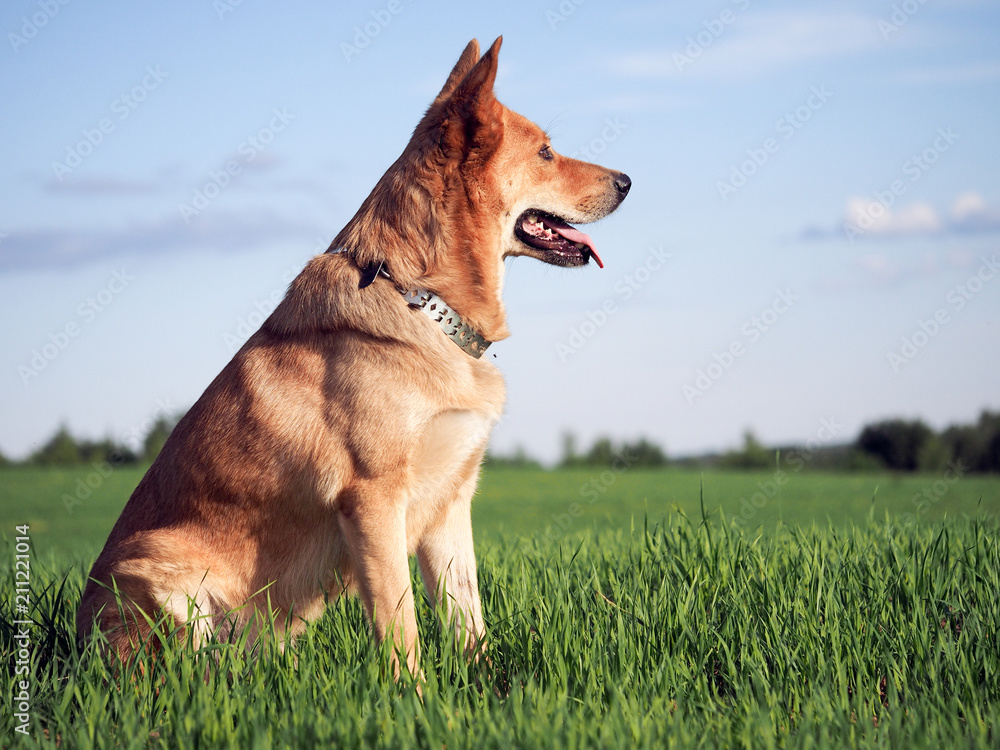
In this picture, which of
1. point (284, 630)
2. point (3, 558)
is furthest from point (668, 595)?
point (3, 558)

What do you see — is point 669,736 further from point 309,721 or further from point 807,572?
point 807,572

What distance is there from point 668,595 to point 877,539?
2.34 meters

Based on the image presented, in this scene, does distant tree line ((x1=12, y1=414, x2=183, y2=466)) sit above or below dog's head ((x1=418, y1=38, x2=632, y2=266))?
below

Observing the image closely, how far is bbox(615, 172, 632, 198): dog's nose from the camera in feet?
14.8

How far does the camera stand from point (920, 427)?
19.7 m

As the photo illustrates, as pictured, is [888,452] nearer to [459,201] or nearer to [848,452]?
[848,452]

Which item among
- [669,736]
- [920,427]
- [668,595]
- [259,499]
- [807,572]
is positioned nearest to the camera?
[669,736]

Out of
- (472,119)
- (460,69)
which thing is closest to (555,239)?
(472,119)

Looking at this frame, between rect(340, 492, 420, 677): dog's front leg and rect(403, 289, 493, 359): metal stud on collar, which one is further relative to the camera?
rect(403, 289, 493, 359): metal stud on collar

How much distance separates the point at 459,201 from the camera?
3.85 meters

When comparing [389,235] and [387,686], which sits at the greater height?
[389,235]

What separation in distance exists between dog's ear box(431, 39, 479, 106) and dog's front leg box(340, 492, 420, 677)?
2.05 metres

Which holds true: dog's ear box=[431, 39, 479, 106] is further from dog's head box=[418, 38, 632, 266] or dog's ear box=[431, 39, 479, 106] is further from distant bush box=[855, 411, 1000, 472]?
distant bush box=[855, 411, 1000, 472]

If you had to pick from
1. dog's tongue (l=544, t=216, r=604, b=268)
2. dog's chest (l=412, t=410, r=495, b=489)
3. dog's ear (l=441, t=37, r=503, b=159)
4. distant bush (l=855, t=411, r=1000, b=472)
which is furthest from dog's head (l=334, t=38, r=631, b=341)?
distant bush (l=855, t=411, r=1000, b=472)
